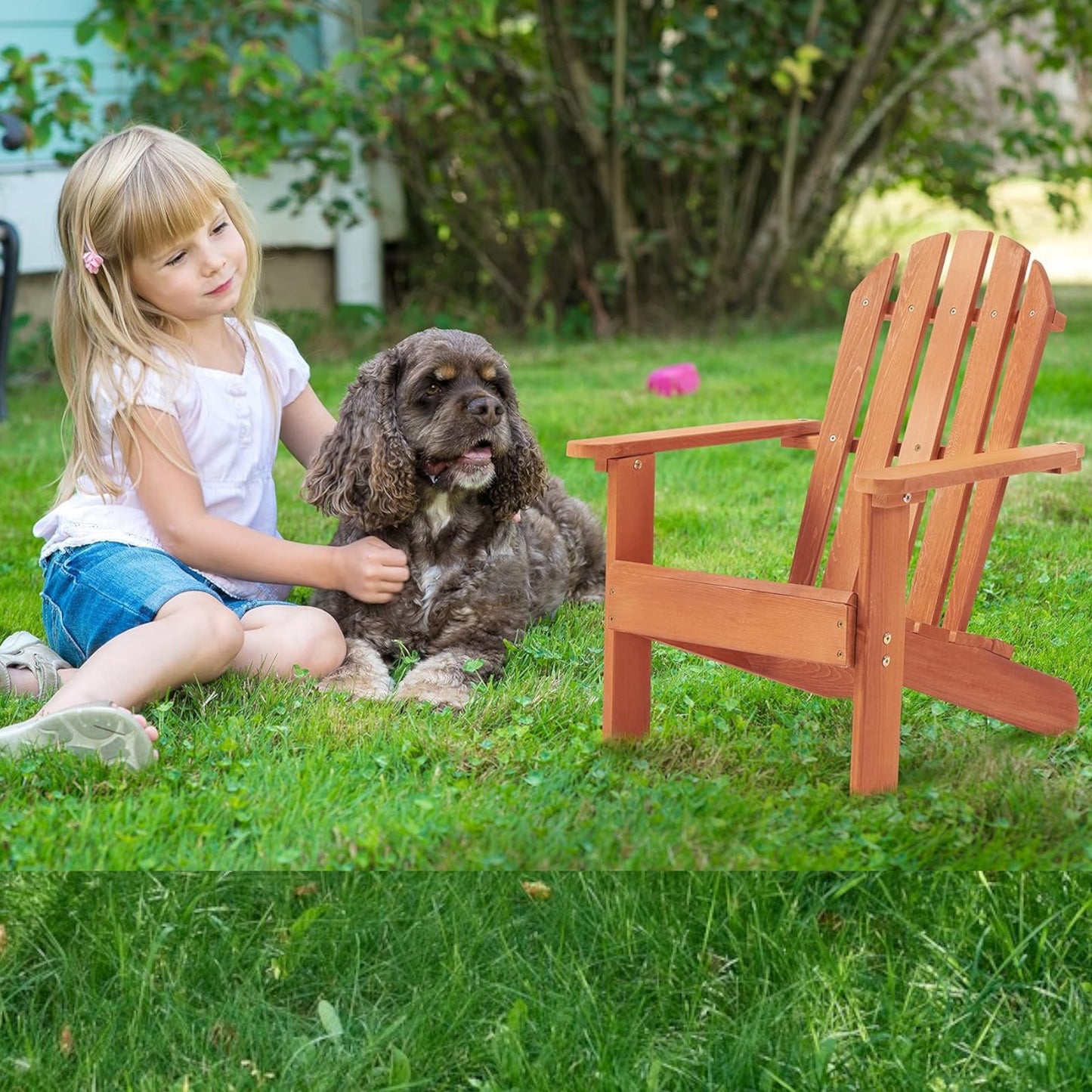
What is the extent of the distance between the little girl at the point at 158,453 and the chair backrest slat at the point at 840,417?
1053mm

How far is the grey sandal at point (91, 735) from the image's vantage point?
3.10 m

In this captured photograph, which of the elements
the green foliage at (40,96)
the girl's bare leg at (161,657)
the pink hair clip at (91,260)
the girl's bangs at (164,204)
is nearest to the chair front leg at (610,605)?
the girl's bare leg at (161,657)

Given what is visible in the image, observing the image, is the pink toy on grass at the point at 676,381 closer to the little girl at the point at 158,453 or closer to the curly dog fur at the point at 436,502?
the curly dog fur at the point at 436,502

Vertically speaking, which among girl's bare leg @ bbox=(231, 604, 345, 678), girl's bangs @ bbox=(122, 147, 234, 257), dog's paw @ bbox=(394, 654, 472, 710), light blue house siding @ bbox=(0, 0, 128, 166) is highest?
light blue house siding @ bbox=(0, 0, 128, 166)

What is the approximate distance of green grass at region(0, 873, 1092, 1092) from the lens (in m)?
2.94

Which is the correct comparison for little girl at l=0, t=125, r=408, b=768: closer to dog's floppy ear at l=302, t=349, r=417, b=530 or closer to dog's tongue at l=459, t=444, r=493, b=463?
→ dog's floppy ear at l=302, t=349, r=417, b=530

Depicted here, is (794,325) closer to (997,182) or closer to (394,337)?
(997,182)

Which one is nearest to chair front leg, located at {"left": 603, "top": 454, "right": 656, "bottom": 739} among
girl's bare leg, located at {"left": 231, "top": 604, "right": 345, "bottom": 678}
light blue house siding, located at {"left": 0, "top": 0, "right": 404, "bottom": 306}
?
girl's bare leg, located at {"left": 231, "top": 604, "right": 345, "bottom": 678}

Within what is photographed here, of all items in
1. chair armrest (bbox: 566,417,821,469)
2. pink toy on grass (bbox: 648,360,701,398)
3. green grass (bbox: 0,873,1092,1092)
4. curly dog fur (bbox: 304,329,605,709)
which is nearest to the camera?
green grass (bbox: 0,873,1092,1092)

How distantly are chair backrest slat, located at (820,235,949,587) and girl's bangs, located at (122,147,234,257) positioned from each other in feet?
5.94

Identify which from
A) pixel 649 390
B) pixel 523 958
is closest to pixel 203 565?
pixel 523 958

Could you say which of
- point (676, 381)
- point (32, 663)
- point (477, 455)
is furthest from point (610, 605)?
point (676, 381)

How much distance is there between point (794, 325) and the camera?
34.3 ft

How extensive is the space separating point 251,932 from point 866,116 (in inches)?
345
